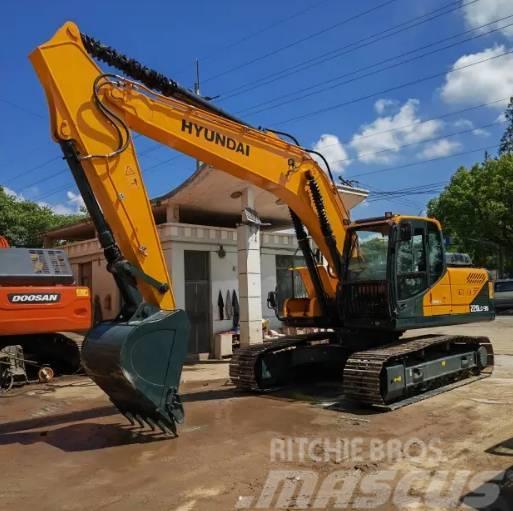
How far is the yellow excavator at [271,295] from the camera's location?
671cm

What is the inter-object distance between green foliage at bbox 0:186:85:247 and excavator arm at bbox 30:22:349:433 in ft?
89.5

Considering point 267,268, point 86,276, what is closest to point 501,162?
point 267,268

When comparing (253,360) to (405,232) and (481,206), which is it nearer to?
(405,232)

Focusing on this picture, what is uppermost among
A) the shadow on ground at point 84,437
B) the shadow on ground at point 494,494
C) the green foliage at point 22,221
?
the green foliage at point 22,221

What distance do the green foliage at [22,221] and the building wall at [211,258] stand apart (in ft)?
50.3

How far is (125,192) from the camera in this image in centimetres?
706

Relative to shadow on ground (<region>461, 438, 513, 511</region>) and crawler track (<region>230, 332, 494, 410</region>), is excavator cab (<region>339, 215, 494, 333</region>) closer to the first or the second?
crawler track (<region>230, 332, 494, 410</region>)

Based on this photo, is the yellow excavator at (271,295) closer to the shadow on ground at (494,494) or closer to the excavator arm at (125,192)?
the excavator arm at (125,192)

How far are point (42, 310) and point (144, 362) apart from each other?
668cm

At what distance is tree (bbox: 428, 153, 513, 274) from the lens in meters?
34.4

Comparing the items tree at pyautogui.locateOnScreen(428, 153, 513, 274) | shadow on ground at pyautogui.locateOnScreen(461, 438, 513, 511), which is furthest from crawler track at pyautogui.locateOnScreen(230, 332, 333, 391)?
tree at pyautogui.locateOnScreen(428, 153, 513, 274)

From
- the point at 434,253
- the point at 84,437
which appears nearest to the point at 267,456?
the point at 84,437

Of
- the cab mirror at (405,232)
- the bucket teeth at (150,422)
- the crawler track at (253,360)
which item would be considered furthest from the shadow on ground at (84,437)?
the cab mirror at (405,232)

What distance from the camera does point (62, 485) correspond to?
5473 mm
